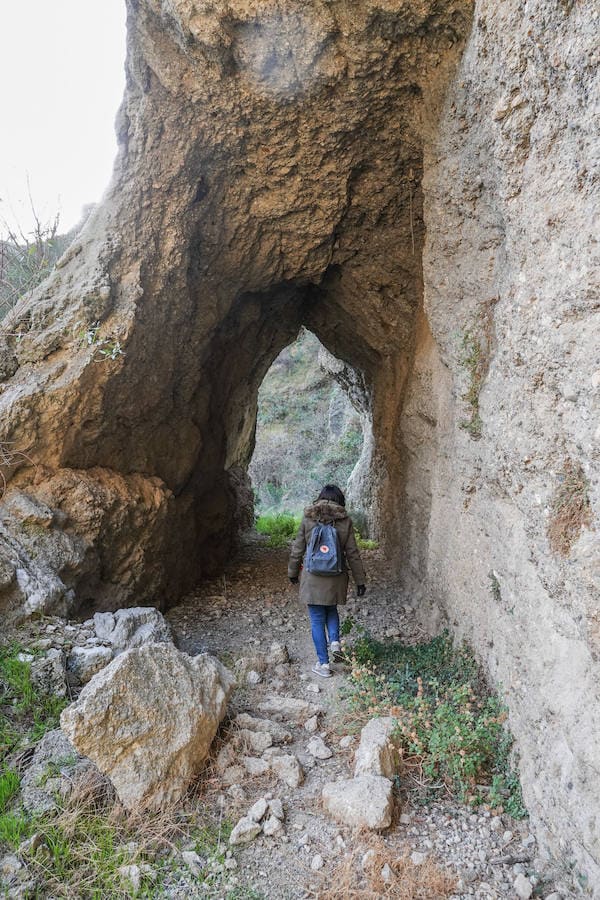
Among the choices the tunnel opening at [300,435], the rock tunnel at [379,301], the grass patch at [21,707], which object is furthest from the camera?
the tunnel opening at [300,435]

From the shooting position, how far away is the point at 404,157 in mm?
5309

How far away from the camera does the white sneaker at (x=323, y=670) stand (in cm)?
438

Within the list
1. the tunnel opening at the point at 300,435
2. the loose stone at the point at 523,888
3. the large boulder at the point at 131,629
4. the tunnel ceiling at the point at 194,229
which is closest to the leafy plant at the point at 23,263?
the tunnel ceiling at the point at 194,229

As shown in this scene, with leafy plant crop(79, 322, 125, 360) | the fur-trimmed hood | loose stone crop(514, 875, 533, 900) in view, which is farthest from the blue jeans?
leafy plant crop(79, 322, 125, 360)

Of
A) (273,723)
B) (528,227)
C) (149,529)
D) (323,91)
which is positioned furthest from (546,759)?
(323,91)

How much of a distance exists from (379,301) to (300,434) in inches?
519

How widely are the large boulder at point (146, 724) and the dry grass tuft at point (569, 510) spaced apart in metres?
2.08

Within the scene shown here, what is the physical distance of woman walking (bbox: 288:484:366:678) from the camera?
14.6 feet

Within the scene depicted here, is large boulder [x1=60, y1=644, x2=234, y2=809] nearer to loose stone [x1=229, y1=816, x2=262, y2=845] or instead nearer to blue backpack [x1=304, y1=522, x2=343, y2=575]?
loose stone [x1=229, y1=816, x2=262, y2=845]

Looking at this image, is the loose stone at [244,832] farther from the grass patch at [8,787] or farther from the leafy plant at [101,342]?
the leafy plant at [101,342]

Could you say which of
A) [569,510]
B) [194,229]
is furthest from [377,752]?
[194,229]

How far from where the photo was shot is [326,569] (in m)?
4.41

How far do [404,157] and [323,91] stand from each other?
3.44 feet

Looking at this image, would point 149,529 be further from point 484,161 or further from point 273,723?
point 484,161
